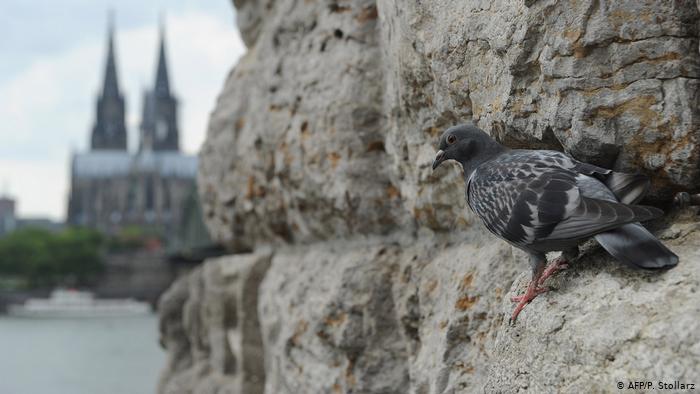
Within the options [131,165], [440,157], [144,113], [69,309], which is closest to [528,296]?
[440,157]

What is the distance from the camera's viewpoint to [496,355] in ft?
4.20

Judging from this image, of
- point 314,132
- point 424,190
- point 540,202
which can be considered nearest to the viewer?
point 540,202

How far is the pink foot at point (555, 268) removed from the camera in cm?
125

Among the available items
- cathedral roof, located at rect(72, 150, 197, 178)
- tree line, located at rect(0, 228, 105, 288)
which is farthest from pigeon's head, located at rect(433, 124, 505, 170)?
Answer: cathedral roof, located at rect(72, 150, 197, 178)

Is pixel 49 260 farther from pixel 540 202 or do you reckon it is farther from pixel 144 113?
pixel 540 202

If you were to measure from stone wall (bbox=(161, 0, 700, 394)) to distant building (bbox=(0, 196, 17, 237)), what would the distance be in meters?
93.2

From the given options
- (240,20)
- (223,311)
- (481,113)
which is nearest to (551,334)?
(481,113)

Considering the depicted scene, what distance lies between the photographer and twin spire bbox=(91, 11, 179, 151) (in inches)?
2955

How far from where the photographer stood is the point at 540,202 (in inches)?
46.9

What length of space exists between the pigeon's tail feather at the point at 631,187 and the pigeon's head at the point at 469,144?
21 centimetres

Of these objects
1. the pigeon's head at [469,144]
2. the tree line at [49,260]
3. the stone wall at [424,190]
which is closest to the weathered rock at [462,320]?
the stone wall at [424,190]

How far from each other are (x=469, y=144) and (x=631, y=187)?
0.26m

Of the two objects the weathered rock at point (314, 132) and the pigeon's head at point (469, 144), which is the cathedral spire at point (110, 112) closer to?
the weathered rock at point (314, 132)

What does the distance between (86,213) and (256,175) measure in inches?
2956
